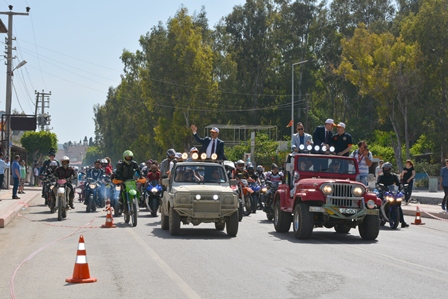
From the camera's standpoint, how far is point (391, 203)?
22.0 meters

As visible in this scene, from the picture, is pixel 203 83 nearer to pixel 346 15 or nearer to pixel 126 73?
pixel 346 15

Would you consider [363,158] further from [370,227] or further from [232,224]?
[232,224]

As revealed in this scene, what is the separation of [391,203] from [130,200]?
23.1 ft

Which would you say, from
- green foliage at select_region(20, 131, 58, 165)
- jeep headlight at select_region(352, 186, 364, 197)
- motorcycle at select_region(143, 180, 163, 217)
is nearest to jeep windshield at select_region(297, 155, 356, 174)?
jeep headlight at select_region(352, 186, 364, 197)

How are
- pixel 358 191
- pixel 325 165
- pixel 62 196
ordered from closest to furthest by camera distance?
pixel 358 191 < pixel 325 165 < pixel 62 196

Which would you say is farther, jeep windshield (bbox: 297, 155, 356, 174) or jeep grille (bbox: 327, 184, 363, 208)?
jeep windshield (bbox: 297, 155, 356, 174)

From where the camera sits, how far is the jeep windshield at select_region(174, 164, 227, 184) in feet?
64.1

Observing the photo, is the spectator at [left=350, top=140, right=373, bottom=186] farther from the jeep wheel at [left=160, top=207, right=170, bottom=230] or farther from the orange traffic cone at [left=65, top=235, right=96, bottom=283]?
the orange traffic cone at [left=65, top=235, right=96, bottom=283]

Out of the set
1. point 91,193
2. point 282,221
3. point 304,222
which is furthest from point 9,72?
point 304,222

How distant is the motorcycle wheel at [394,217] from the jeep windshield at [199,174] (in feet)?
17.3

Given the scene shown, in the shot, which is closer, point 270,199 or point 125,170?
point 125,170

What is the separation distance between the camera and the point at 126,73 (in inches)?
3922

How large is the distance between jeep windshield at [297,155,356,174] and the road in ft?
5.18

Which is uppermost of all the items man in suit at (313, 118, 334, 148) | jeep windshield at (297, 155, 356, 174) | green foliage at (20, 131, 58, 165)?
green foliage at (20, 131, 58, 165)
